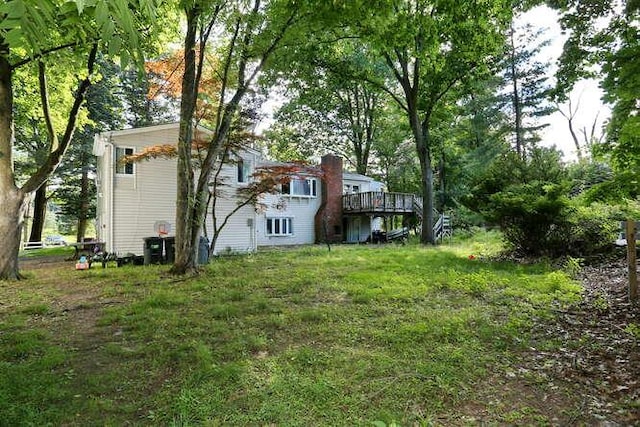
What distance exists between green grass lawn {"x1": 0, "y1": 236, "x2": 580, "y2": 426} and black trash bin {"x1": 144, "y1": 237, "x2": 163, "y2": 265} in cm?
363

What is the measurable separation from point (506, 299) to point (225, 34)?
848 cm

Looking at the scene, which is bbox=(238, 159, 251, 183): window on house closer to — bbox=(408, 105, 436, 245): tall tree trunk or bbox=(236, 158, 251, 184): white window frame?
bbox=(236, 158, 251, 184): white window frame

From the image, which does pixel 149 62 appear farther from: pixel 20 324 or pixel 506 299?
Answer: pixel 506 299

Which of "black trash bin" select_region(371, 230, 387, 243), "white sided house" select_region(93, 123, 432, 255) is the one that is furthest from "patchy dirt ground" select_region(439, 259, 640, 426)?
"black trash bin" select_region(371, 230, 387, 243)

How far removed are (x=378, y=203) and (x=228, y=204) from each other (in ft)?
29.8

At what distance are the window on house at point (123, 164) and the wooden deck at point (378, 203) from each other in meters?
12.1

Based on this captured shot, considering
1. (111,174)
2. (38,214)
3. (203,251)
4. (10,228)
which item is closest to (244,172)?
(111,174)

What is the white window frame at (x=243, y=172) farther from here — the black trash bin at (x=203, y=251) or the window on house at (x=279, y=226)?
the black trash bin at (x=203, y=251)

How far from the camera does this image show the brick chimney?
21688 mm

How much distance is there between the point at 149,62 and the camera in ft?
38.4

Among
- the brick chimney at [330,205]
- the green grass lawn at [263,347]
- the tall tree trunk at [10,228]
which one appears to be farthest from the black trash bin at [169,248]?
the brick chimney at [330,205]

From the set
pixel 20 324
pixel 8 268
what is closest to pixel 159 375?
pixel 20 324

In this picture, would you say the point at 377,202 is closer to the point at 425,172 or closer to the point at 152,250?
the point at 425,172

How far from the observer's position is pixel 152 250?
12031mm
